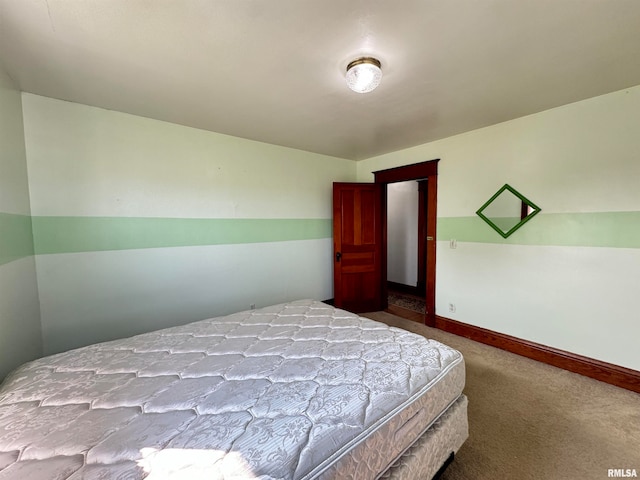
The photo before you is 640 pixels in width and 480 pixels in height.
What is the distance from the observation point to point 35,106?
209 cm

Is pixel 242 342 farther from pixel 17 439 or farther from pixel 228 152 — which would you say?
pixel 228 152

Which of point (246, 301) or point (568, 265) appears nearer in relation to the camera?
point (568, 265)

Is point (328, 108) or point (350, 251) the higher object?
point (328, 108)

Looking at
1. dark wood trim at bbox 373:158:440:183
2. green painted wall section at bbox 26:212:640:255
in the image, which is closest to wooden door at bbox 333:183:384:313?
dark wood trim at bbox 373:158:440:183

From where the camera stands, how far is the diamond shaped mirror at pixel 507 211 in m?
2.61

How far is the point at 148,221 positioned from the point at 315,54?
2232 mm

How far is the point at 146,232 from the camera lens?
260 centimetres

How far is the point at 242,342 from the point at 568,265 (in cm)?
297

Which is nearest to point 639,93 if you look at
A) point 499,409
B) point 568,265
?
point 568,265

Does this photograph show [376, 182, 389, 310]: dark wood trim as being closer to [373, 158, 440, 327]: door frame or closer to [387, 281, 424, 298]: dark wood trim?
[373, 158, 440, 327]: door frame

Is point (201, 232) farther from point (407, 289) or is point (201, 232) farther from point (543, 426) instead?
point (407, 289)

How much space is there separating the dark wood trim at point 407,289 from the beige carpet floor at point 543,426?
250cm

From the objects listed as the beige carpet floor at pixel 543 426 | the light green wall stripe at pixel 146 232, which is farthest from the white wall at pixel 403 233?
the beige carpet floor at pixel 543 426

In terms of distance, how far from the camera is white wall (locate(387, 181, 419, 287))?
5.17 metres
